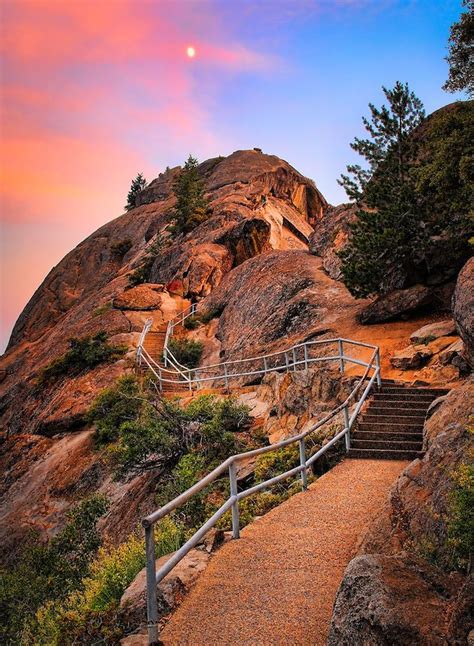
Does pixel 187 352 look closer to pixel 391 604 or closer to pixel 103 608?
pixel 103 608

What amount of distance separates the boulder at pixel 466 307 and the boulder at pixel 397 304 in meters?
6.98

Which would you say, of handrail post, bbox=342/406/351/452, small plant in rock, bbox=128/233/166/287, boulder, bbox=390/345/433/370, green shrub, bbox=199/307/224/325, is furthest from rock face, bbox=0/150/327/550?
boulder, bbox=390/345/433/370

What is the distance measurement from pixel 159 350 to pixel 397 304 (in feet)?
44.4

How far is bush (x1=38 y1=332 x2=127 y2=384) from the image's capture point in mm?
25641

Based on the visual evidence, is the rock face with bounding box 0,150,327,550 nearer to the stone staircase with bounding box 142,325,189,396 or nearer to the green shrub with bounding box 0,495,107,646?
the stone staircase with bounding box 142,325,189,396

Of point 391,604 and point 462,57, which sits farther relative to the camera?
point 462,57

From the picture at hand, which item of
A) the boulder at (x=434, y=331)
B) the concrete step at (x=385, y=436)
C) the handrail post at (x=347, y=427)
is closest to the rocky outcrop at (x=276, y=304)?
the boulder at (x=434, y=331)

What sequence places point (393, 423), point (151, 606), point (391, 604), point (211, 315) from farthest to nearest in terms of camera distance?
point (211, 315) < point (393, 423) < point (151, 606) < point (391, 604)

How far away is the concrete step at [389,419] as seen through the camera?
11.9 meters

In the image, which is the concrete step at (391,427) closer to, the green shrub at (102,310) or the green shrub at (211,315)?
the green shrub at (211,315)

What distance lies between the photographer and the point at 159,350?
28.0 m

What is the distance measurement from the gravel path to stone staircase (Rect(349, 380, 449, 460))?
98.0 inches

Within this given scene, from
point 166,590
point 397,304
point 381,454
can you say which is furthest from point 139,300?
point 166,590

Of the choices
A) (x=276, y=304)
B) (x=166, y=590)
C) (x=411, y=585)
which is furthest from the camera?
(x=276, y=304)
